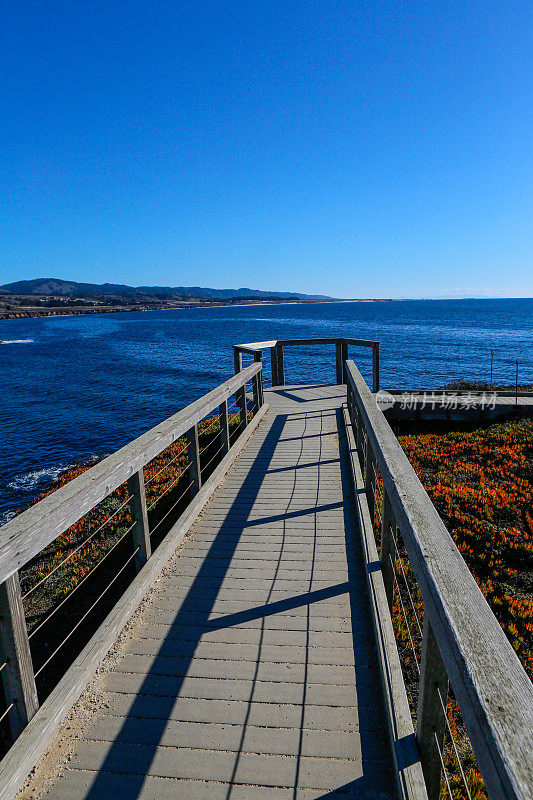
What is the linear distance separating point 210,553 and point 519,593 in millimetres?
3447

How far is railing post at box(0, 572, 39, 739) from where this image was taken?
6.76 feet

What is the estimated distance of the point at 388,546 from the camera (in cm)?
337

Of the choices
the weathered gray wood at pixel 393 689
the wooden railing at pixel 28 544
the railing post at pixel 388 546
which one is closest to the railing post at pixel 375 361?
the weathered gray wood at pixel 393 689

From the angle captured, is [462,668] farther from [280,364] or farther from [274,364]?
[280,364]

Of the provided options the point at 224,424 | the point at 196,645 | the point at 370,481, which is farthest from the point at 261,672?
the point at 224,424

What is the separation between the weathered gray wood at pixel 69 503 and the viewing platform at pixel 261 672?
0.01 meters

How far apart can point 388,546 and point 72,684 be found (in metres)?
2.11

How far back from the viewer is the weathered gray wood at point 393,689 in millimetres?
1962

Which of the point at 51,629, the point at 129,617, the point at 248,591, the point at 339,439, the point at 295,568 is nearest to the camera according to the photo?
the point at 129,617

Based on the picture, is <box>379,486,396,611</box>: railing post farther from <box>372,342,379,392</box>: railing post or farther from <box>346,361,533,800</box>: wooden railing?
<box>372,342,379,392</box>: railing post

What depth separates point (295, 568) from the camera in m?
4.01

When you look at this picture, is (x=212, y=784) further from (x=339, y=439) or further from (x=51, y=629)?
(x=339, y=439)

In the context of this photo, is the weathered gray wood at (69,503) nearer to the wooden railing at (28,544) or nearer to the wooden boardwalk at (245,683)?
the wooden railing at (28,544)

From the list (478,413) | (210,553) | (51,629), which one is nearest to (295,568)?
(210,553)
